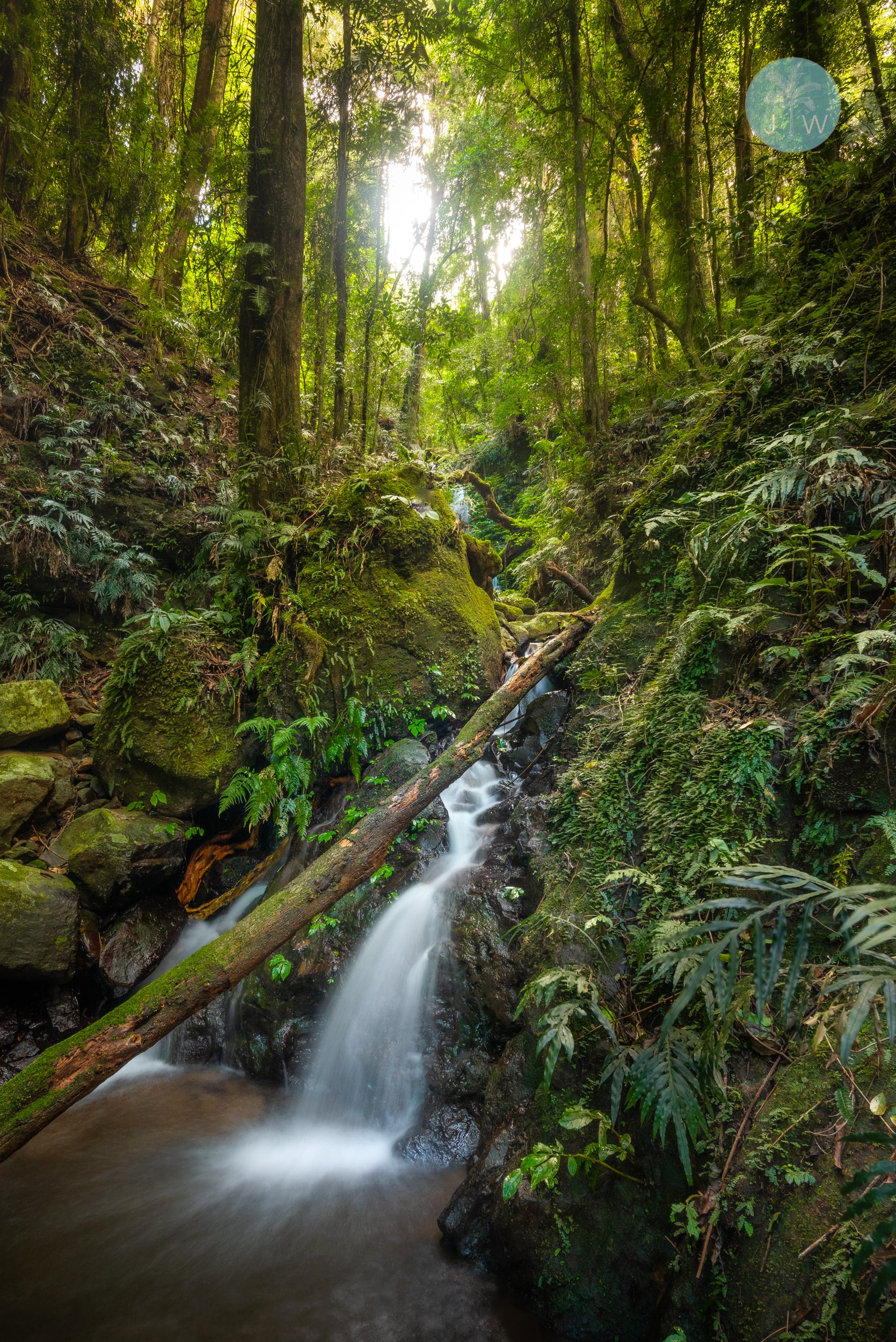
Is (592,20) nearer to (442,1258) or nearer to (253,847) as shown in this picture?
(253,847)

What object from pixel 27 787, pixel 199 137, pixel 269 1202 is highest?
pixel 199 137

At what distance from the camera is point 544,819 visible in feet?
13.6

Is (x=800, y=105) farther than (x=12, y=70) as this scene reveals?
No

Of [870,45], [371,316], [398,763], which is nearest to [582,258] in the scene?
[870,45]

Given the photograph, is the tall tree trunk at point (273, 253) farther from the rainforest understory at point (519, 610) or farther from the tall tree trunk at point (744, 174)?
the tall tree trunk at point (744, 174)

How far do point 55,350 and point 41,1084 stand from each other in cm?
916

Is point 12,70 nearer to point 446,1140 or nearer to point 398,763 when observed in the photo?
point 398,763

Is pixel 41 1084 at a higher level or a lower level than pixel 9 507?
lower

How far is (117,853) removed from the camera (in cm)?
484

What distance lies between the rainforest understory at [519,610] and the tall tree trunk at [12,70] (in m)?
0.06

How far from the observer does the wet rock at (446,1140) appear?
3.59m

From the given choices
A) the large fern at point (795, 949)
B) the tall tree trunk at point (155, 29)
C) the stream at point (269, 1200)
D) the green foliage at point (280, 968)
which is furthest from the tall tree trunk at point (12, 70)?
the large fern at point (795, 949)

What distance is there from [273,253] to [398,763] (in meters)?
6.14

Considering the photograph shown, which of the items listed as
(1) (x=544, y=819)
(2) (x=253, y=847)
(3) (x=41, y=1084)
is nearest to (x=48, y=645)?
(2) (x=253, y=847)
